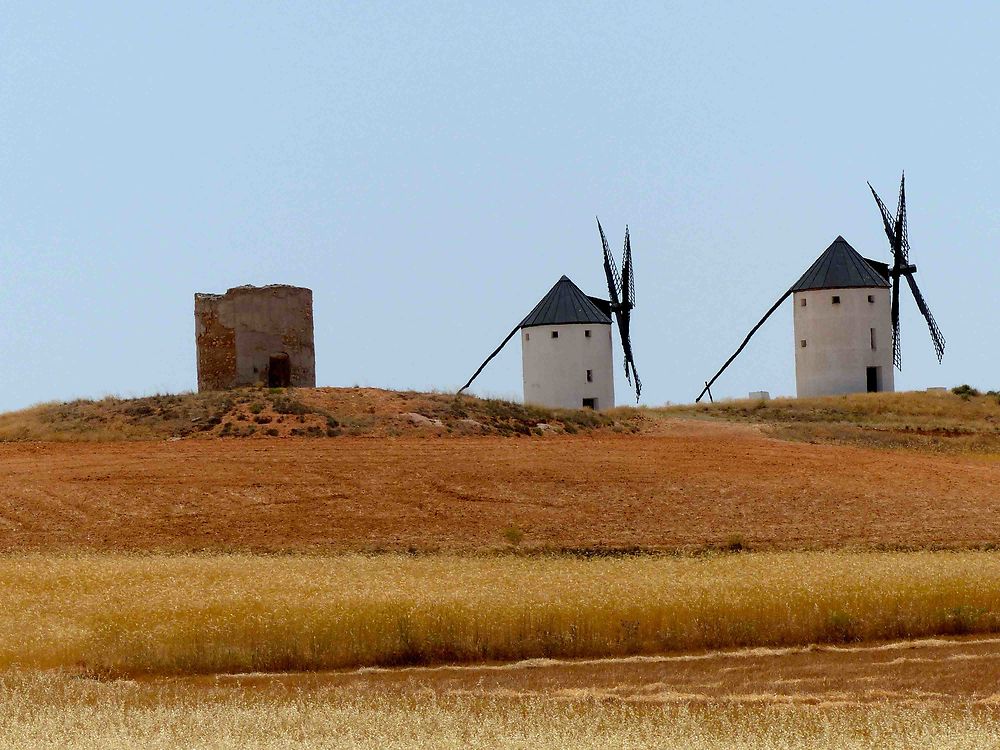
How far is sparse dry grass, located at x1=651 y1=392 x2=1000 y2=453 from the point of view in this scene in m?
52.1

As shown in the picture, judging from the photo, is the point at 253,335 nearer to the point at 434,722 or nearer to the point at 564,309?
the point at 564,309

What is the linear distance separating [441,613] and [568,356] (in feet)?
159

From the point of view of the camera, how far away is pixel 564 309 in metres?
70.7

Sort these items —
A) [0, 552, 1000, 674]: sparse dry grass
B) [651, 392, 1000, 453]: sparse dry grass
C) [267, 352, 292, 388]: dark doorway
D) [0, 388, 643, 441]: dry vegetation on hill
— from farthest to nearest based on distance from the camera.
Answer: [651, 392, 1000, 453]: sparse dry grass, [267, 352, 292, 388]: dark doorway, [0, 388, 643, 441]: dry vegetation on hill, [0, 552, 1000, 674]: sparse dry grass

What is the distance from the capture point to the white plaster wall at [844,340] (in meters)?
69.1

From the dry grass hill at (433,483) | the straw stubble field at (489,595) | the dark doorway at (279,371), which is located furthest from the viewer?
the dark doorway at (279,371)

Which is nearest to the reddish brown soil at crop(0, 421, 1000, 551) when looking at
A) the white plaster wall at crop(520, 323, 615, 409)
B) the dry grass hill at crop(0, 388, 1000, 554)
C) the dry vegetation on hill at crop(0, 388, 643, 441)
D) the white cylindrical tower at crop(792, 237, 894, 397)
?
the dry grass hill at crop(0, 388, 1000, 554)

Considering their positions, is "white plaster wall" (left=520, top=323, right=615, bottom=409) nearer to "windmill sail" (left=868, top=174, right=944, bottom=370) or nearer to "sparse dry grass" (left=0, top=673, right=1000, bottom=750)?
"windmill sail" (left=868, top=174, right=944, bottom=370)

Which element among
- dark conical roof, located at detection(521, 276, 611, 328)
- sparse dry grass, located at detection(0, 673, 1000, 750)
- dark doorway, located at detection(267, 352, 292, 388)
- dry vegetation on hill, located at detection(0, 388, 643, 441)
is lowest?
sparse dry grass, located at detection(0, 673, 1000, 750)

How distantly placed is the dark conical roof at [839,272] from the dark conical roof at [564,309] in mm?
9427

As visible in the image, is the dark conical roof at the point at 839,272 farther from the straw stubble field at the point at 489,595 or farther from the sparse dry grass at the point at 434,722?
the sparse dry grass at the point at 434,722

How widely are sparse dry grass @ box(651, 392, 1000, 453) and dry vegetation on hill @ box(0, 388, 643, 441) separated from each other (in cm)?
1065

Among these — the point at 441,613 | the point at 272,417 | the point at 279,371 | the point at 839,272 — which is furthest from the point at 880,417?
the point at 441,613

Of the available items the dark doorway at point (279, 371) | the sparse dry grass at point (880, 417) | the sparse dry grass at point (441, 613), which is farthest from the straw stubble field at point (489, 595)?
the sparse dry grass at point (880, 417)
